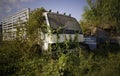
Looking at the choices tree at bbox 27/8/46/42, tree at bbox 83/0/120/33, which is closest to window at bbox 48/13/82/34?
tree at bbox 27/8/46/42

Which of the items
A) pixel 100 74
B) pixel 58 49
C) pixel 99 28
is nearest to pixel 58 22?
pixel 58 49

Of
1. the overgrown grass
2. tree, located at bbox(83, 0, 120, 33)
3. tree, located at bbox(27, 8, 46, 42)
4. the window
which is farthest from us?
tree, located at bbox(83, 0, 120, 33)

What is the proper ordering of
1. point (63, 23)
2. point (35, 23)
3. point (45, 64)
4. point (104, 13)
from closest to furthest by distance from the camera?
1. point (45, 64)
2. point (35, 23)
3. point (63, 23)
4. point (104, 13)

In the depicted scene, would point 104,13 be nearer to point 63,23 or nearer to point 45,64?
point 63,23

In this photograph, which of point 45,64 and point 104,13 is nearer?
point 45,64

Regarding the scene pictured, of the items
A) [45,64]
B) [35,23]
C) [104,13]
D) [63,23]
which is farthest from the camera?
[104,13]

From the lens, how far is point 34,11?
27.1ft

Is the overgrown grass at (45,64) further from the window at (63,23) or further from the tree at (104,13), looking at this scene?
the tree at (104,13)

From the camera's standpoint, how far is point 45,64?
22.7ft

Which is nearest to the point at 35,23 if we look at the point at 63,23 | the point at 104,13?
the point at 63,23

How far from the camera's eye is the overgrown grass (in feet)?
21.5

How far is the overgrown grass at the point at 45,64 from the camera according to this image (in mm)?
6566

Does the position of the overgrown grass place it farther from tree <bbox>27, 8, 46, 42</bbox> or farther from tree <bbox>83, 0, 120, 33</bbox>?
tree <bbox>83, 0, 120, 33</bbox>

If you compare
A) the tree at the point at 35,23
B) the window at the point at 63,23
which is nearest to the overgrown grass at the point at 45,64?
the tree at the point at 35,23
